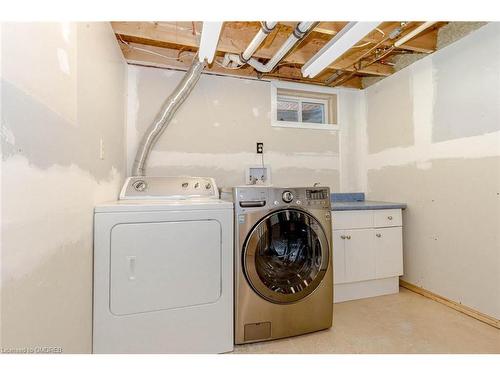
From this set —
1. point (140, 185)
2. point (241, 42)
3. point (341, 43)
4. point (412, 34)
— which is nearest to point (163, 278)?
point (140, 185)

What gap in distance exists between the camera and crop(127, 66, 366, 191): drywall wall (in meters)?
2.32

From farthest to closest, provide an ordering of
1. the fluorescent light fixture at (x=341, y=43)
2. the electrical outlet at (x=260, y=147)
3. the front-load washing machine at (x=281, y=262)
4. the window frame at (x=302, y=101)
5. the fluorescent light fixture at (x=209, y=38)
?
the window frame at (x=302, y=101) → the electrical outlet at (x=260, y=147) → the front-load washing machine at (x=281, y=262) → the fluorescent light fixture at (x=341, y=43) → the fluorescent light fixture at (x=209, y=38)

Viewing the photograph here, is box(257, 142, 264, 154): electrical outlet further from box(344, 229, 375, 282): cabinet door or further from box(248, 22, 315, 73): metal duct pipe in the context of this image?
box(344, 229, 375, 282): cabinet door

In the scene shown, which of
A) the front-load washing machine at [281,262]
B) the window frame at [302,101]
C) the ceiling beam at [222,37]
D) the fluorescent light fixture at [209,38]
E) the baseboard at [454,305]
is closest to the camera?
the fluorescent light fixture at [209,38]

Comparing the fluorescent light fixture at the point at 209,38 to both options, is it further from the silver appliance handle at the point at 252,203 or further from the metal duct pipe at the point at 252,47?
the silver appliance handle at the point at 252,203

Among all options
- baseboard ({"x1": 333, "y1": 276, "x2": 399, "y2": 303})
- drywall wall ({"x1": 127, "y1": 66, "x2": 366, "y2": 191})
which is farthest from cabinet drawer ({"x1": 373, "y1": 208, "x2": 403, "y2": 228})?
drywall wall ({"x1": 127, "y1": 66, "x2": 366, "y2": 191})

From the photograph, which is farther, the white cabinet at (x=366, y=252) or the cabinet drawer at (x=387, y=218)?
the cabinet drawer at (x=387, y=218)

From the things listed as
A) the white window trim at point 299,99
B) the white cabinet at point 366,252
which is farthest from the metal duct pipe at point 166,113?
the white cabinet at point 366,252

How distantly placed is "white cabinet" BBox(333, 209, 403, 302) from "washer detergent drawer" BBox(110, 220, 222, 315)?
3.93 feet

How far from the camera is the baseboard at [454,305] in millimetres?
1748

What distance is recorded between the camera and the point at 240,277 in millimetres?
1525

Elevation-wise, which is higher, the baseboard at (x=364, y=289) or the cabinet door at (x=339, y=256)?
the cabinet door at (x=339, y=256)
